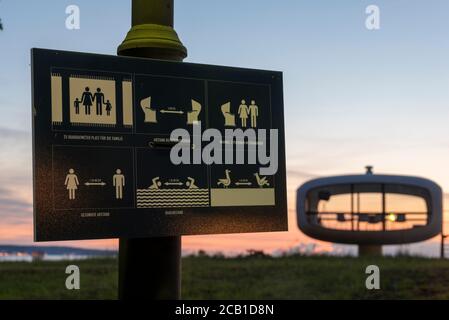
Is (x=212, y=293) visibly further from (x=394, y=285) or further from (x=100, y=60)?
(x=100, y=60)

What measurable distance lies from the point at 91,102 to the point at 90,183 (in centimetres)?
81

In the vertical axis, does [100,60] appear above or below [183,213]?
above

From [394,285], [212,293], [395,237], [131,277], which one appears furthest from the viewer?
[395,237]

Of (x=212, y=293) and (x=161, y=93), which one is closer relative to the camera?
(x=161, y=93)

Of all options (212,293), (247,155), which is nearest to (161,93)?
(247,155)

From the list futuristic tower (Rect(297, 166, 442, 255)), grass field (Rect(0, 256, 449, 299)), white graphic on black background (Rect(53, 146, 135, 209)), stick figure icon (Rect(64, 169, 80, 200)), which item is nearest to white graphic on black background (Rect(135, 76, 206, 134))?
white graphic on black background (Rect(53, 146, 135, 209))

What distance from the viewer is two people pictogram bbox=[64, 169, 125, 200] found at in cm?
645

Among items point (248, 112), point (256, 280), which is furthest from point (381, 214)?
point (248, 112)

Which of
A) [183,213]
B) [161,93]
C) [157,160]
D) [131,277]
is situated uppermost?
[161,93]

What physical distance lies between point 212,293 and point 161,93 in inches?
433

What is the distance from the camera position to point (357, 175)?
28.4 m

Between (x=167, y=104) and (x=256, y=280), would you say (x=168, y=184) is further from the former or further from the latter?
(x=256, y=280)

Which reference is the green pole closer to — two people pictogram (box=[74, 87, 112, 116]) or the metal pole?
the metal pole

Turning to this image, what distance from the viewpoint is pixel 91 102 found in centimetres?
657
